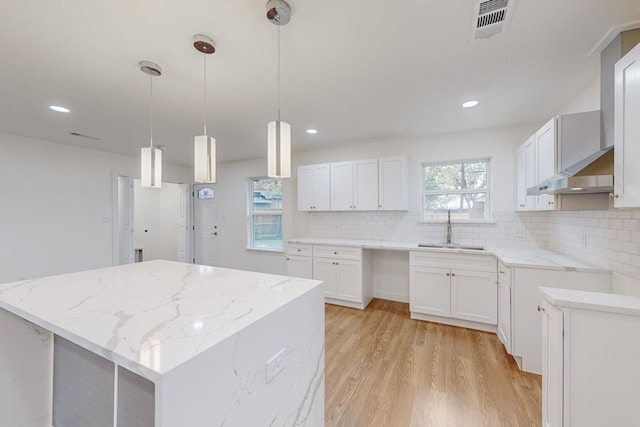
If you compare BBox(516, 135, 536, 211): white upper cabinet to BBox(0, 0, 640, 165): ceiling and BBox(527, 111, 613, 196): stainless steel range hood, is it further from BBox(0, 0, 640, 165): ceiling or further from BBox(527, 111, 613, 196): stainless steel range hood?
BBox(527, 111, 613, 196): stainless steel range hood

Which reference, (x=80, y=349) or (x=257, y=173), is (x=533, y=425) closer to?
(x=80, y=349)

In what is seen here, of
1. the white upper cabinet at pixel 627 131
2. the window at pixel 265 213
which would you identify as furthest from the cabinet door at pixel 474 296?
the window at pixel 265 213

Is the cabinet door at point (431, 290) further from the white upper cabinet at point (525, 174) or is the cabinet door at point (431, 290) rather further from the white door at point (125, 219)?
the white door at point (125, 219)

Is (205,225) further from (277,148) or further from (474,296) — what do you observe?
(474,296)

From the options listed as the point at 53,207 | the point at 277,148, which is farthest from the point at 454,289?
the point at 53,207

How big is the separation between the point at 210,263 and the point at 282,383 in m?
5.22

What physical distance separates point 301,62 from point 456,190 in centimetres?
283

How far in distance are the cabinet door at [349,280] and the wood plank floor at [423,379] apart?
56 centimetres

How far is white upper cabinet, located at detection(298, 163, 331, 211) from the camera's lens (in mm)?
4105

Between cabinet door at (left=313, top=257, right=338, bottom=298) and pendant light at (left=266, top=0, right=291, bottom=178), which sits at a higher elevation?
pendant light at (left=266, top=0, right=291, bottom=178)

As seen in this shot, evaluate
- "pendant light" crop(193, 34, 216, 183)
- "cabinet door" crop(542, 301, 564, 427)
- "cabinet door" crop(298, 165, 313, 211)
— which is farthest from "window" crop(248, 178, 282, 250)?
"cabinet door" crop(542, 301, 564, 427)

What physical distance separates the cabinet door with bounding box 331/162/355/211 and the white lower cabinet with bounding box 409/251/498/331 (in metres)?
1.24

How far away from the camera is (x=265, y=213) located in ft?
17.0

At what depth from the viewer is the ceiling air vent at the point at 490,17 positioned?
4.51 ft
